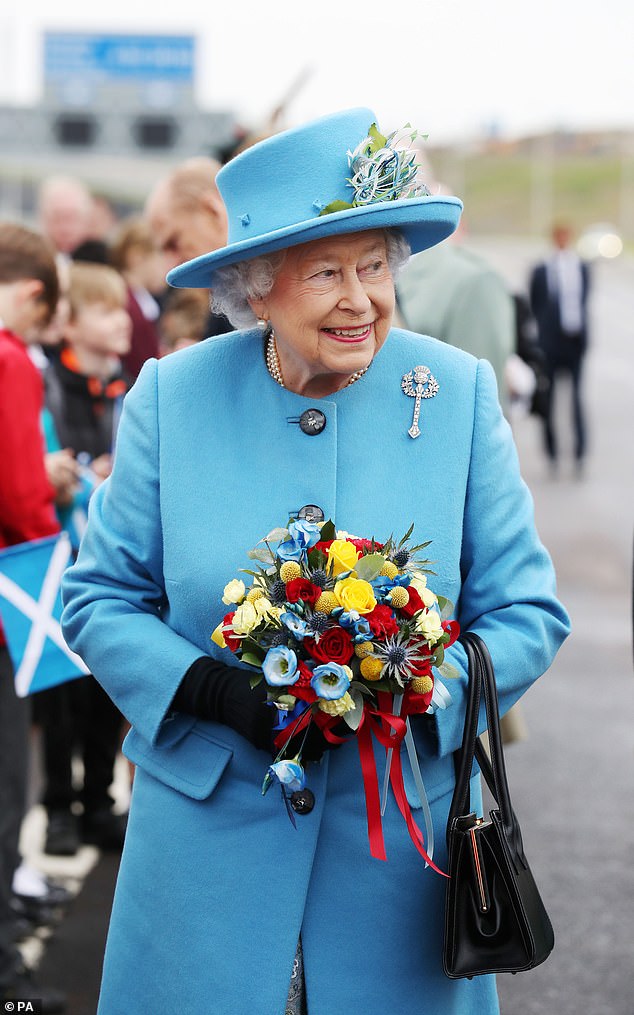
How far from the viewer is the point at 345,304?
2.47 m

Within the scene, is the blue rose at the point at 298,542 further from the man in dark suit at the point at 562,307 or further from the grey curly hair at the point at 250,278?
the man in dark suit at the point at 562,307

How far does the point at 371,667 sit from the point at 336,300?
2.30ft

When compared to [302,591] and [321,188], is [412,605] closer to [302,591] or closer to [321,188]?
[302,591]

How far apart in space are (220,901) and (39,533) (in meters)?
1.86

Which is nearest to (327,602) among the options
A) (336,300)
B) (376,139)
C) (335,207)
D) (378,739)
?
(378,739)

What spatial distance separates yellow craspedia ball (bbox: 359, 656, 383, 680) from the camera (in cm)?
219

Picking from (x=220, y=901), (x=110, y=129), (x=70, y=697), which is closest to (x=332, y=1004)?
(x=220, y=901)

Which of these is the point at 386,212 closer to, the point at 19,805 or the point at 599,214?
the point at 19,805

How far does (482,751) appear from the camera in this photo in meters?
2.45

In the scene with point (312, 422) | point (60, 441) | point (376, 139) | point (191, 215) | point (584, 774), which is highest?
point (376, 139)

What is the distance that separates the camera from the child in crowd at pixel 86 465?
17.2 ft

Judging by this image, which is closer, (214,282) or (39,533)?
(214,282)

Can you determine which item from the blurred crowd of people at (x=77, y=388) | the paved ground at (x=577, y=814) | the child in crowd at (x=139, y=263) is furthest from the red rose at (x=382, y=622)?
the child in crowd at (x=139, y=263)

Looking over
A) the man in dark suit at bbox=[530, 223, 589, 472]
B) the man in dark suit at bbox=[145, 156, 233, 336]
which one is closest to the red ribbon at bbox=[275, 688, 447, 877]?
the man in dark suit at bbox=[145, 156, 233, 336]
